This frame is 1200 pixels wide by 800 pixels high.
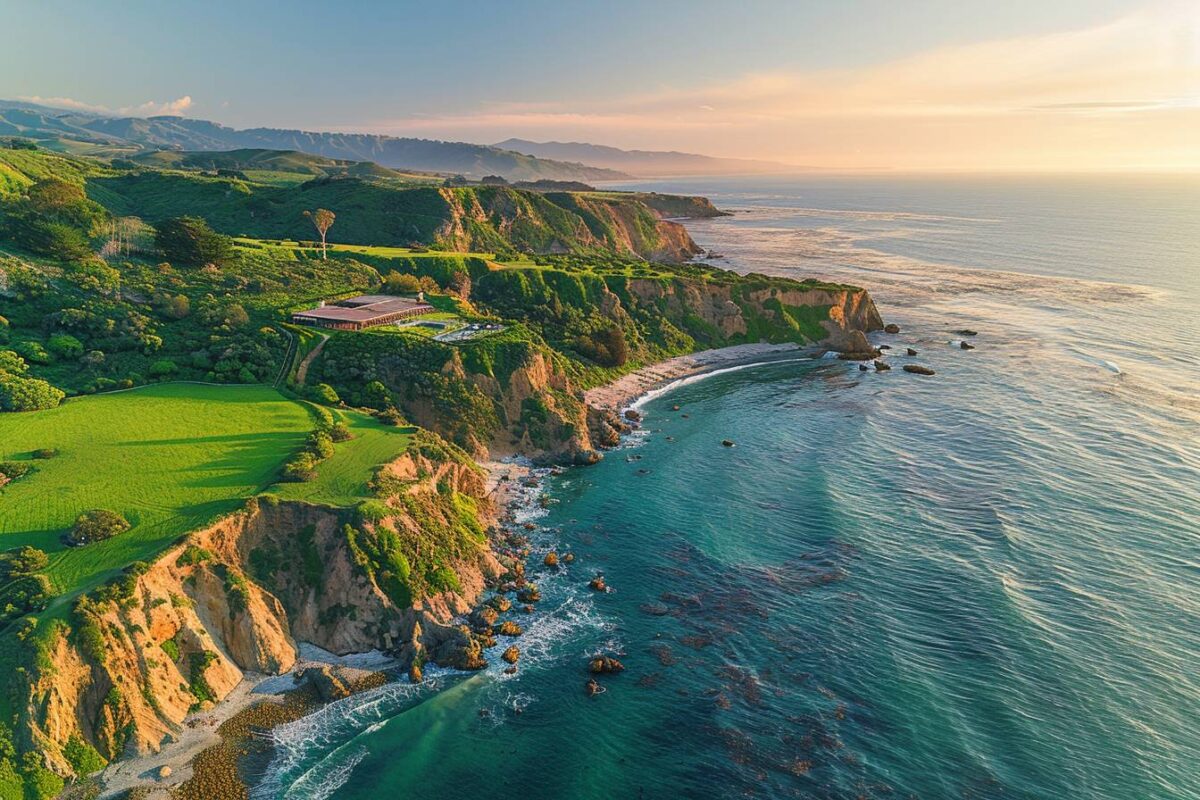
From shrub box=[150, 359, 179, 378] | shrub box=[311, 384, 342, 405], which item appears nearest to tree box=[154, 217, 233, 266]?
shrub box=[150, 359, 179, 378]

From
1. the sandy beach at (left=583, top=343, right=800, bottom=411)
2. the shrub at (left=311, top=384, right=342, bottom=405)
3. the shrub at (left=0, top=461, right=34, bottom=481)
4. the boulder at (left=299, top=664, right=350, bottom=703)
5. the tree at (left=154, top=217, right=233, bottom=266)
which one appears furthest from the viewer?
the tree at (left=154, top=217, right=233, bottom=266)

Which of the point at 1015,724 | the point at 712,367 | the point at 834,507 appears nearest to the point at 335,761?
the point at 1015,724

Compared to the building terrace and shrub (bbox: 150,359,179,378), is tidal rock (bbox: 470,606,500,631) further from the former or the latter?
the building terrace

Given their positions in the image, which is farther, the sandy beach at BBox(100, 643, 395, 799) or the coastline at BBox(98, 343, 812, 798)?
the coastline at BBox(98, 343, 812, 798)

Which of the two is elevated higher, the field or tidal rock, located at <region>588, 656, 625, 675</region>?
the field

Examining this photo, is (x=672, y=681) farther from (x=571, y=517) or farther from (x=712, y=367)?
(x=712, y=367)

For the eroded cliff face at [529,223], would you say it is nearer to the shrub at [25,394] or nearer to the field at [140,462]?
the field at [140,462]

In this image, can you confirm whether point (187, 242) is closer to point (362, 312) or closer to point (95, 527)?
point (362, 312)

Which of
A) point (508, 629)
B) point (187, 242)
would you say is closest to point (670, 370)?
point (508, 629)
